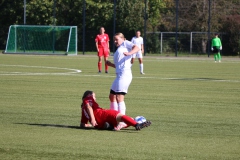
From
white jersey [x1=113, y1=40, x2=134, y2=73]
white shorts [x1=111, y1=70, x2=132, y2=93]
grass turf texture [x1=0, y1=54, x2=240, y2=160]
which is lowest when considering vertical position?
grass turf texture [x1=0, y1=54, x2=240, y2=160]

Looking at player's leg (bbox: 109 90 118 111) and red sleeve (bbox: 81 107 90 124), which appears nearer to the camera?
red sleeve (bbox: 81 107 90 124)

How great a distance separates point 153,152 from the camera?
9492mm

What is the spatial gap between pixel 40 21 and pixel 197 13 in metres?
16.8

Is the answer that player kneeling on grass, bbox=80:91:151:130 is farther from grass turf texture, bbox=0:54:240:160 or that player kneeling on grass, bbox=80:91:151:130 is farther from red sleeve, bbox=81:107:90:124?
grass turf texture, bbox=0:54:240:160

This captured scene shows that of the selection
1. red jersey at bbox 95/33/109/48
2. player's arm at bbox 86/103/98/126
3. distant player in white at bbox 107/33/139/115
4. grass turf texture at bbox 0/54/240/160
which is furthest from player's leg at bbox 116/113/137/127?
red jersey at bbox 95/33/109/48

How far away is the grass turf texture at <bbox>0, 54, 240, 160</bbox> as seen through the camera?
9500 millimetres

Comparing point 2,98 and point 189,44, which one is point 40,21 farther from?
point 2,98

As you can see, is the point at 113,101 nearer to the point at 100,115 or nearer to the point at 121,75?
the point at 121,75

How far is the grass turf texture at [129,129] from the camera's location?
374 inches

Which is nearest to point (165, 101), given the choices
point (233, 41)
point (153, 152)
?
point (153, 152)

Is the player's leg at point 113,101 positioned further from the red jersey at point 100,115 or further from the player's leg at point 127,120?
the player's leg at point 127,120

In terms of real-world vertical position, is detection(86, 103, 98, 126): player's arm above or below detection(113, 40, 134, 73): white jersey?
below

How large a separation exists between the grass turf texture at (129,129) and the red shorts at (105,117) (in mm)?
209

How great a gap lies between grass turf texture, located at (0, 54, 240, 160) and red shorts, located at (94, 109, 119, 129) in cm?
21
